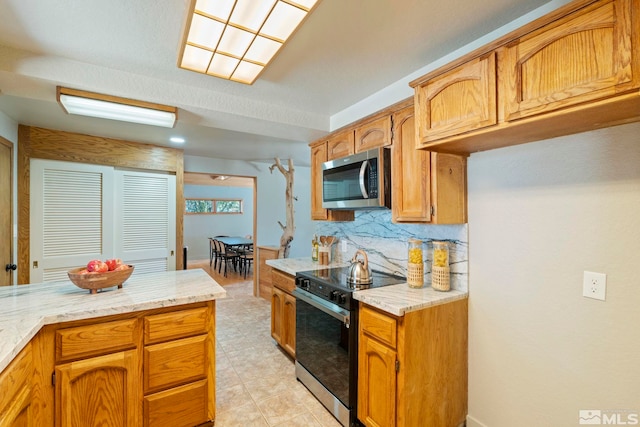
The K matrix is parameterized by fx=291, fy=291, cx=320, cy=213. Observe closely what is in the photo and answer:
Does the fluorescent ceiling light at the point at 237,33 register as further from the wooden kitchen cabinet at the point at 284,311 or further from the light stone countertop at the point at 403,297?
the wooden kitchen cabinet at the point at 284,311

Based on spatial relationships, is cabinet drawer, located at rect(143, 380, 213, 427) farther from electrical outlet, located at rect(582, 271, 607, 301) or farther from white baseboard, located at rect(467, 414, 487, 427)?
electrical outlet, located at rect(582, 271, 607, 301)

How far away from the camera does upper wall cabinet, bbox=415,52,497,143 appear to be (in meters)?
1.36

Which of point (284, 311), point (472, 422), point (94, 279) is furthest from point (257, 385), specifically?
point (472, 422)

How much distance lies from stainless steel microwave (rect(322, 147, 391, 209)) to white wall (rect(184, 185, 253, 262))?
7.71 m

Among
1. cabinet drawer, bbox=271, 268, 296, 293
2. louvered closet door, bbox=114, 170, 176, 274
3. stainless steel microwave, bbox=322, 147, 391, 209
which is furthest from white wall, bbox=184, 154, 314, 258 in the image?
stainless steel microwave, bbox=322, 147, 391, 209

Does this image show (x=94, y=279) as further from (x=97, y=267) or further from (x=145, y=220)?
(x=145, y=220)

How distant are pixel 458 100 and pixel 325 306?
1.54 m

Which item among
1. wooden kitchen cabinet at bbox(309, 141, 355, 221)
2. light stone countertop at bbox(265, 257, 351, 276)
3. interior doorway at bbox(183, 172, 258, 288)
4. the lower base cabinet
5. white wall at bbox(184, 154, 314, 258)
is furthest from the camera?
interior doorway at bbox(183, 172, 258, 288)

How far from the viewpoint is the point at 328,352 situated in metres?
2.09

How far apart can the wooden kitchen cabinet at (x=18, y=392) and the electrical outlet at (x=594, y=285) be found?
2460 mm

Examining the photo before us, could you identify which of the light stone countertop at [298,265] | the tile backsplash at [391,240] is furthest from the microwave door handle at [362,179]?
the light stone countertop at [298,265]

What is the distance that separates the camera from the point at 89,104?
202cm

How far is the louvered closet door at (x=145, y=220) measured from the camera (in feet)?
12.5

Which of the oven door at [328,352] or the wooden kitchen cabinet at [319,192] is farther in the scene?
the wooden kitchen cabinet at [319,192]
